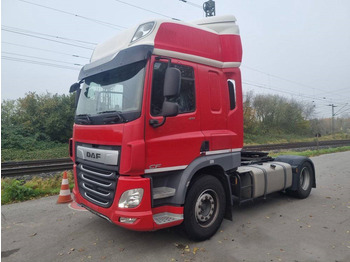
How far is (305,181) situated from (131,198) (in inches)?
197

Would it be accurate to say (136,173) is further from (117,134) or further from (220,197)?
(220,197)

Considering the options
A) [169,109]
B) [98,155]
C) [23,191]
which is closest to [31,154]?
[23,191]

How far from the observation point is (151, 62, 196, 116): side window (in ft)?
10.6

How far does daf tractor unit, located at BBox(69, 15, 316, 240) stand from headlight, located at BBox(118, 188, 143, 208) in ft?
0.04

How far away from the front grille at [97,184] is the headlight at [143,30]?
6.51ft

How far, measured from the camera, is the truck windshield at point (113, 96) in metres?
3.19

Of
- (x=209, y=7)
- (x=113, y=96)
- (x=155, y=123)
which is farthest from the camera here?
(x=209, y=7)

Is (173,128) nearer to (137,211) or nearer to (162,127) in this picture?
(162,127)

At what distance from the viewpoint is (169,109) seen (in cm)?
309

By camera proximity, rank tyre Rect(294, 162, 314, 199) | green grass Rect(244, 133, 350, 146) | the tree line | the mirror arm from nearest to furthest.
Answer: the mirror arm → tyre Rect(294, 162, 314, 199) → the tree line → green grass Rect(244, 133, 350, 146)

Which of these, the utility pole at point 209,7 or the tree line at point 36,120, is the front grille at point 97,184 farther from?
the tree line at point 36,120

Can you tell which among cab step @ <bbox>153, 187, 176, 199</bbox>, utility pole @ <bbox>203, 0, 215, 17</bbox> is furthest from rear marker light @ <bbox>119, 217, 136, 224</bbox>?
utility pole @ <bbox>203, 0, 215, 17</bbox>

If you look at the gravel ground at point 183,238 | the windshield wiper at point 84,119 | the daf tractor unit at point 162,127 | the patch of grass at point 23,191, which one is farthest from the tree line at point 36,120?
the daf tractor unit at point 162,127

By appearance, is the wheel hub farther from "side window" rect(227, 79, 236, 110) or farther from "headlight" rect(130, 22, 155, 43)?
"headlight" rect(130, 22, 155, 43)
